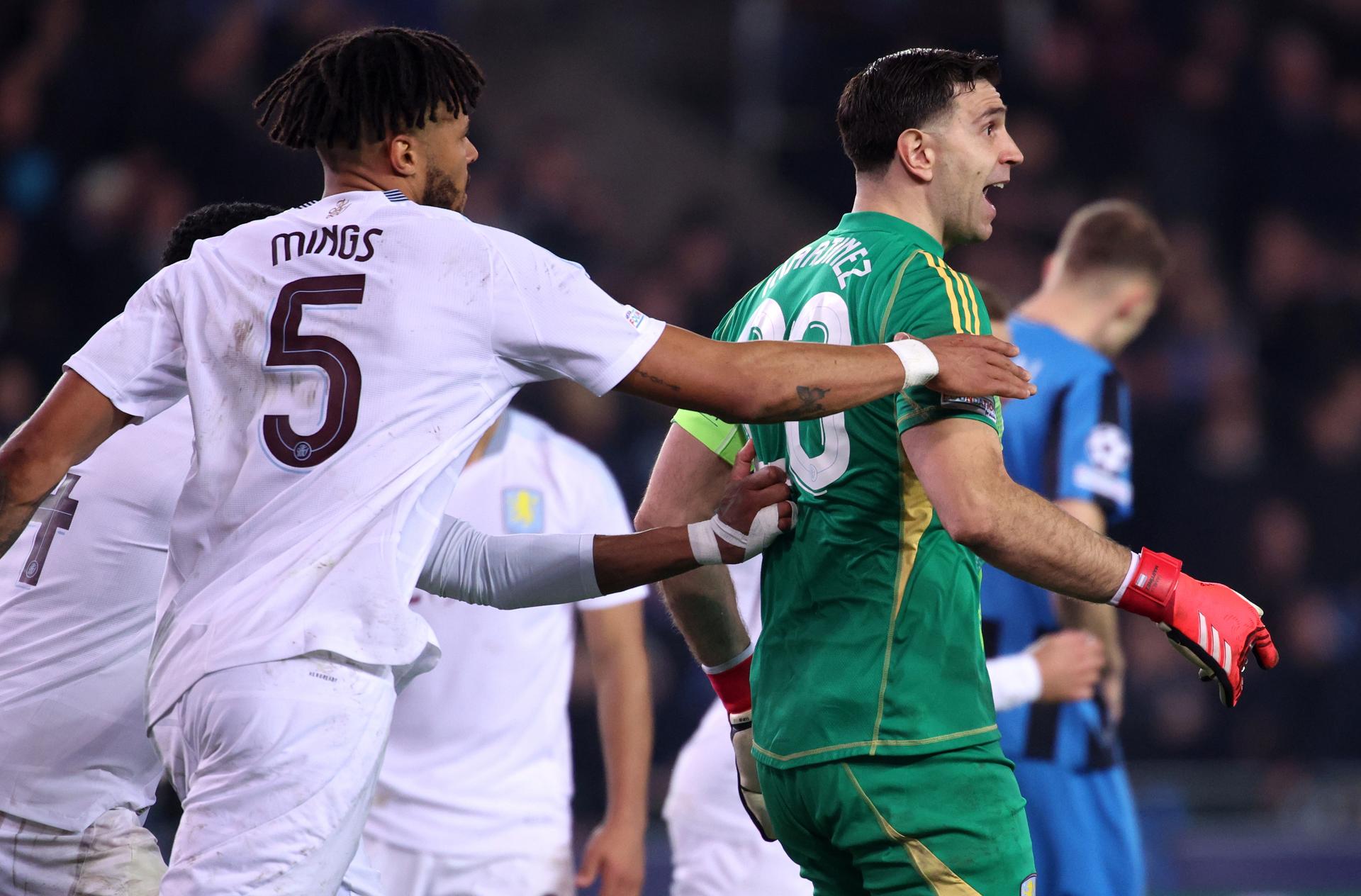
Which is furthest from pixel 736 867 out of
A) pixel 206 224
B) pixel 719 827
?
pixel 206 224

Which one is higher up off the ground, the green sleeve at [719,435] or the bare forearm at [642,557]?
the green sleeve at [719,435]

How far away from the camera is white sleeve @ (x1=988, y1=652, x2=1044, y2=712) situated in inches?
175

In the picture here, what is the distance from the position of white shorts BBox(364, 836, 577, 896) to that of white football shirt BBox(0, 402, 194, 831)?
121 cm

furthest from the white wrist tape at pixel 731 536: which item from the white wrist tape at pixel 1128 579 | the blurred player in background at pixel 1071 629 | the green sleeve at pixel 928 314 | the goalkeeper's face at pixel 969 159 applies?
the blurred player in background at pixel 1071 629

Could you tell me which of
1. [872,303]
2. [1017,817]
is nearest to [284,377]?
[872,303]

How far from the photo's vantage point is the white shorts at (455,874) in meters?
4.63

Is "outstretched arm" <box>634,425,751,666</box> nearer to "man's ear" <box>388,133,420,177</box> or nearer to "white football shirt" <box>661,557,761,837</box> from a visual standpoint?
"man's ear" <box>388,133,420,177</box>

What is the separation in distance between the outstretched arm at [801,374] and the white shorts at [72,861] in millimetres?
1673

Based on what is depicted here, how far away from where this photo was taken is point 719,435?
3574mm

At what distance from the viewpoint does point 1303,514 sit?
33.9ft

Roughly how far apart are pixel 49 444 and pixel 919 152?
1896 millimetres

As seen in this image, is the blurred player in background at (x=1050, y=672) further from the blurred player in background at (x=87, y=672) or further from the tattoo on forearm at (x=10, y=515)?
the tattoo on forearm at (x=10, y=515)

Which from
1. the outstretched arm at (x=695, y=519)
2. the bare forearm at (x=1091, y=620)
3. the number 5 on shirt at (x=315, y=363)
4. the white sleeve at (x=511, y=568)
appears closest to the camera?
the number 5 on shirt at (x=315, y=363)

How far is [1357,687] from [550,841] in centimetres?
690
